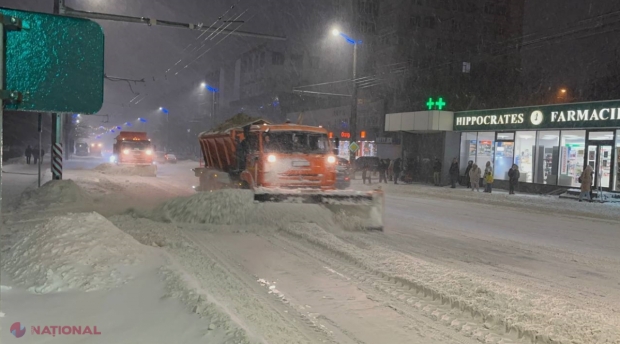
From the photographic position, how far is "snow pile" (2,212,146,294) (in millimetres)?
5918

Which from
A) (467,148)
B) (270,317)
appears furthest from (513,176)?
(270,317)

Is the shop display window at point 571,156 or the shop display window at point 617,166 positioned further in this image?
the shop display window at point 571,156

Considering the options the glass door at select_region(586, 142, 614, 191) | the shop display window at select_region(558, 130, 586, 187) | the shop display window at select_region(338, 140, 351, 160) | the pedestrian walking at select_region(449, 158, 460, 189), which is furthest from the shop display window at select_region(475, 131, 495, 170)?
the shop display window at select_region(338, 140, 351, 160)

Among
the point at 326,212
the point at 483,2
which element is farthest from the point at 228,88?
the point at 326,212

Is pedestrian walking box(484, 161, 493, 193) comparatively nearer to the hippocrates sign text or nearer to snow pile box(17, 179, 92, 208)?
the hippocrates sign text

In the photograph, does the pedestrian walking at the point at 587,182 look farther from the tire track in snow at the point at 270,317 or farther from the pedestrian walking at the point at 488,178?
the tire track in snow at the point at 270,317

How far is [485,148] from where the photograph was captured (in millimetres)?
30719

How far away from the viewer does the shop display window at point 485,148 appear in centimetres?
3011

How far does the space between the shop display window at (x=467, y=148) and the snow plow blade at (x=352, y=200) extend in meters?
21.1

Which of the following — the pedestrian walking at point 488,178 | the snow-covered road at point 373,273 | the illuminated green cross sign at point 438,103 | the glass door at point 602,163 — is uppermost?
the illuminated green cross sign at point 438,103

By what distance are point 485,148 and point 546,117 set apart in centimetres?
550

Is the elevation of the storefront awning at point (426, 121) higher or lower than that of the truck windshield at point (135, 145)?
higher

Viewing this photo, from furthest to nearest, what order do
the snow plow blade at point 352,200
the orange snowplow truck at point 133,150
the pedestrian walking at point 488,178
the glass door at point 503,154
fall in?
the orange snowplow truck at point 133,150
the glass door at point 503,154
the pedestrian walking at point 488,178
the snow plow blade at point 352,200

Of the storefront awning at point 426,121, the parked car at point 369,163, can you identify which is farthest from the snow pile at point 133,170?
the storefront awning at point 426,121
